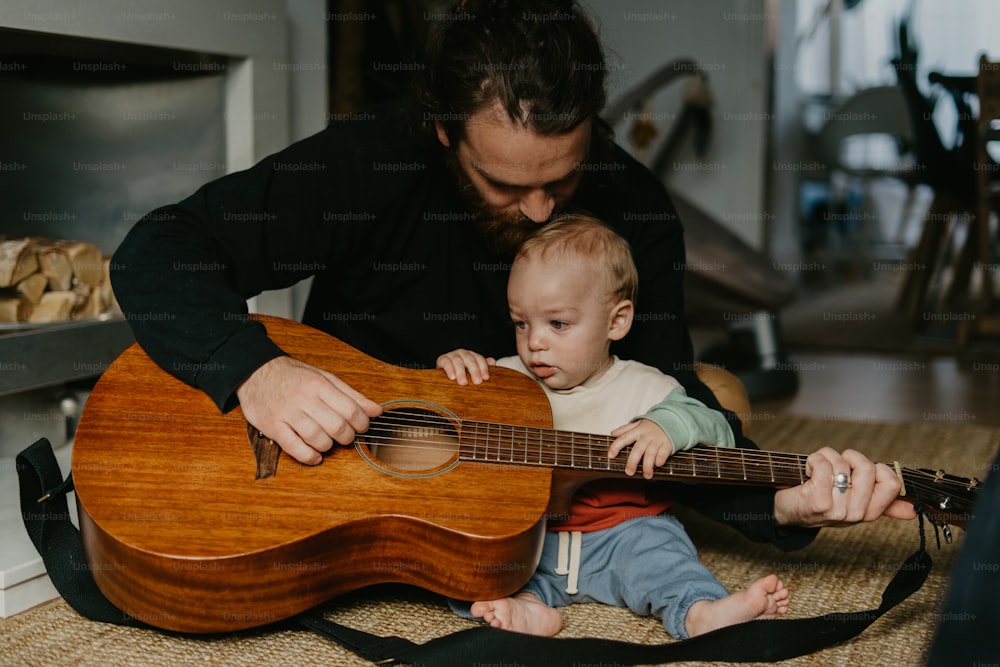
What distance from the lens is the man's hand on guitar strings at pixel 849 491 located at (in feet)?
3.65

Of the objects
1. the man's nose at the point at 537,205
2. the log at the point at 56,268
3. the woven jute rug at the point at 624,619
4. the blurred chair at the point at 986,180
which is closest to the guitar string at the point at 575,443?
the woven jute rug at the point at 624,619

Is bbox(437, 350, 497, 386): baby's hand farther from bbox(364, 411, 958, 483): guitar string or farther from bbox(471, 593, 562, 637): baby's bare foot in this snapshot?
bbox(471, 593, 562, 637): baby's bare foot

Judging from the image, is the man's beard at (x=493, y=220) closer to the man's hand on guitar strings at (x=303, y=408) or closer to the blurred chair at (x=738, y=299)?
the man's hand on guitar strings at (x=303, y=408)

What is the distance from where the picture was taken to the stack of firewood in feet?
5.57

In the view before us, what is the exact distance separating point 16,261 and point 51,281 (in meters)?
0.10

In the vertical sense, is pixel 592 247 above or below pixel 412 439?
above

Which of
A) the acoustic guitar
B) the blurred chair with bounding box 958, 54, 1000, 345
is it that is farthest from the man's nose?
the blurred chair with bounding box 958, 54, 1000, 345

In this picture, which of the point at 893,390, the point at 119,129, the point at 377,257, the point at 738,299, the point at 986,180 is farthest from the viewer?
the point at 986,180

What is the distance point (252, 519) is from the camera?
0.98 metres

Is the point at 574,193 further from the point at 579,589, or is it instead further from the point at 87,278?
the point at 87,278

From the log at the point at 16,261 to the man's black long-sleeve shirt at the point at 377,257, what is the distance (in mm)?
519

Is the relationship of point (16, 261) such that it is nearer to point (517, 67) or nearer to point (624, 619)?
point (517, 67)

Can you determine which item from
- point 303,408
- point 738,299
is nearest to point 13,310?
point 303,408

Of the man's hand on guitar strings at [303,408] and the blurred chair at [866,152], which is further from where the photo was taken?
the blurred chair at [866,152]
